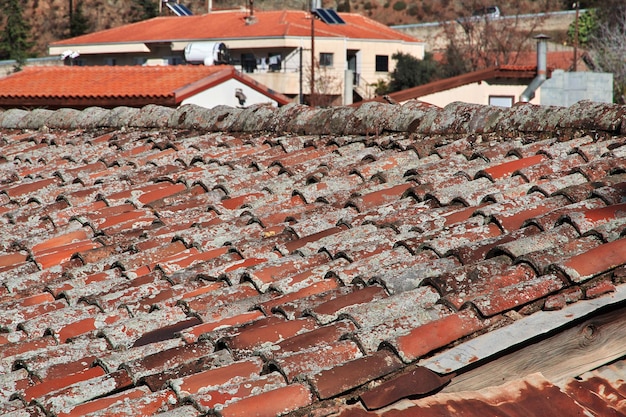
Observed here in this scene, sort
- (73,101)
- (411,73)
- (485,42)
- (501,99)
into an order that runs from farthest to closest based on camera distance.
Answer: (485,42)
(411,73)
(501,99)
(73,101)

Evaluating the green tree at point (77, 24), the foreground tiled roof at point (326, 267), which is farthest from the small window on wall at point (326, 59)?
the foreground tiled roof at point (326, 267)

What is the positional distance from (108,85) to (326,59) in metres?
22.9

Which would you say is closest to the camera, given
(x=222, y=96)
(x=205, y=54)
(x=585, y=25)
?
(x=222, y=96)

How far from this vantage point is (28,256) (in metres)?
4.62

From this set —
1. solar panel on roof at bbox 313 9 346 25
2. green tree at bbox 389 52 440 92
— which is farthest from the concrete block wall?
green tree at bbox 389 52 440 92

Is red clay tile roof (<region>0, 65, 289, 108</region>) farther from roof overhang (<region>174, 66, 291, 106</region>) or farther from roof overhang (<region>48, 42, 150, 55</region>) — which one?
roof overhang (<region>48, 42, 150, 55</region>)

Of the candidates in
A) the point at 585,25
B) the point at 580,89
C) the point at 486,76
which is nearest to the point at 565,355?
the point at 580,89

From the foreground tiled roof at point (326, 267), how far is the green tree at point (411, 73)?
34739 millimetres

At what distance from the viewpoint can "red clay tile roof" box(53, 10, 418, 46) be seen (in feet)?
132

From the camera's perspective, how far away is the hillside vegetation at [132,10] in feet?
190

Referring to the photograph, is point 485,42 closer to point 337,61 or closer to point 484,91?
point 337,61

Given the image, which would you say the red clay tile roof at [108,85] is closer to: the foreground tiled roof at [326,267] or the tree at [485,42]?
the foreground tiled roof at [326,267]

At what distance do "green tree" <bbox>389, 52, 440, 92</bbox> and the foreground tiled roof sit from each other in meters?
34.7

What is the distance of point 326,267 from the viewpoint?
3537mm
